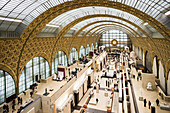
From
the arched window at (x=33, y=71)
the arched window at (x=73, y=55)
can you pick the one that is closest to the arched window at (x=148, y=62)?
the arched window at (x=73, y=55)

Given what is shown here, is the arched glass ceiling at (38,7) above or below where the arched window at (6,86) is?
above

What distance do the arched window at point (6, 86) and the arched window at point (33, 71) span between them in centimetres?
161

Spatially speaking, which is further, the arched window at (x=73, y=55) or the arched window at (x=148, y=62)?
the arched window at (x=73, y=55)

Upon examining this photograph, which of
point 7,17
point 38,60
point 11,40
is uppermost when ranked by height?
point 7,17

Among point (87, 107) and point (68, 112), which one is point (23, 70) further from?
point (87, 107)

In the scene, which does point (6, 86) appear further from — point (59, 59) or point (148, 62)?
point (148, 62)

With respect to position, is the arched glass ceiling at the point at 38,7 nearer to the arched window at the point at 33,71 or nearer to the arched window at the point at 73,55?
the arched window at the point at 33,71

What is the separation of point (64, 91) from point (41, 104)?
322 centimetres

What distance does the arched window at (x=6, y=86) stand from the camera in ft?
46.5

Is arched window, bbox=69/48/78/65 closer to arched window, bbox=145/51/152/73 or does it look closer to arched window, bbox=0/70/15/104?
arched window, bbox=145/51/152/73

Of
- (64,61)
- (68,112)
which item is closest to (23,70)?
(68,112)

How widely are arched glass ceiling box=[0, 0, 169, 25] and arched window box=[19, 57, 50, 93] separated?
6.91 meters

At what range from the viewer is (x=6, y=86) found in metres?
14.7

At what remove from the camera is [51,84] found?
15688 millimetres
